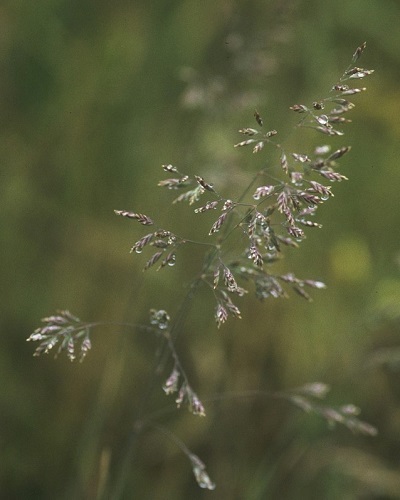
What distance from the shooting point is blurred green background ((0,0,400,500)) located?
2258 millimetres

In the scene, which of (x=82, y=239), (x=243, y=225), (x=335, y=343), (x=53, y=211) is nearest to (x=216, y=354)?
(x=335, y=343)

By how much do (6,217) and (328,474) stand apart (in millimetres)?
1514

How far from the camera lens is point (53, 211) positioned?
2.61 meters

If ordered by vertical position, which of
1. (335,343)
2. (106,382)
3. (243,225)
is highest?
(335,343)

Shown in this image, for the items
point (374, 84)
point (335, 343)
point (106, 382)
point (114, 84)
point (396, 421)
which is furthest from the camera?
point (374, 84)

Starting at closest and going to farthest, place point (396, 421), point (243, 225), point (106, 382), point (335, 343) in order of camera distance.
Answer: point (243, 225)
point (106, 382)
point (396, 421)
point (335, 343)

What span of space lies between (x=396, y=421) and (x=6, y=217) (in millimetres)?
1651

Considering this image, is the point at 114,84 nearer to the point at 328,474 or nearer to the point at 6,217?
the point at 6,217

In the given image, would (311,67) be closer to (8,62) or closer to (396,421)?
(8,62)

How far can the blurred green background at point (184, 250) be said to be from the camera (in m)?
2.26

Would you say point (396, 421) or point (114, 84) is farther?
point (114, 84)

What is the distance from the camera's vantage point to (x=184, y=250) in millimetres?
2662

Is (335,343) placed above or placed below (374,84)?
below

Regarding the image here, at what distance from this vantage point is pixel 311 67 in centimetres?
274
